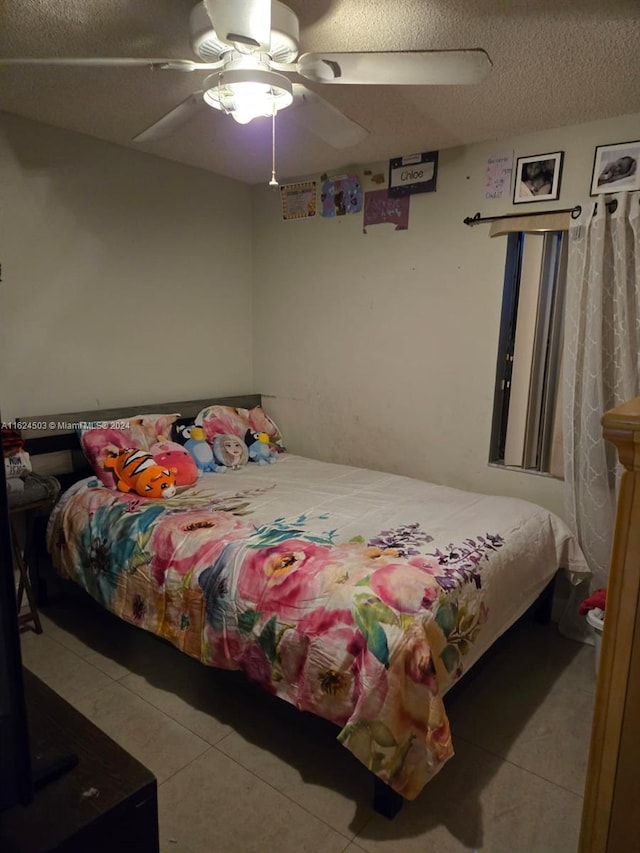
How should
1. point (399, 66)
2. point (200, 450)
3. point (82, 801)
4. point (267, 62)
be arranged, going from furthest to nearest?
point (200, 450) → point (267, 62) → point (399, 66) → point (82, 801)

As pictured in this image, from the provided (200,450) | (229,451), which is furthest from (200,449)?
(229,451)

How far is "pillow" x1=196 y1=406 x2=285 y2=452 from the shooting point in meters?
3.40

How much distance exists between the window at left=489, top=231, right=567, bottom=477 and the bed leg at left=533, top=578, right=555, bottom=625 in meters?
0.63

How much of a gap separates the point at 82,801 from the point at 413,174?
3161 millimetres

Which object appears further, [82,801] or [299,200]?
[299,200]

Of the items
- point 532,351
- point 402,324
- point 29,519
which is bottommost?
point 29,519

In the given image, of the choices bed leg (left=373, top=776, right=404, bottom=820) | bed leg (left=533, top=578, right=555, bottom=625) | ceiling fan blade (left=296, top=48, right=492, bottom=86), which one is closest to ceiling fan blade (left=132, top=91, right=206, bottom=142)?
ceiling fan blade (left=296, top=48, right=492, bottom=86)

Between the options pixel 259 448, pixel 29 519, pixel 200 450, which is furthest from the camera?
pixel 259 448

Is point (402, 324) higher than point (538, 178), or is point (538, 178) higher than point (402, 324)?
point (538, 178)

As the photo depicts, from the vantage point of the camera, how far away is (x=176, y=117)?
193 cm

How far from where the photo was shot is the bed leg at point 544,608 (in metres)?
2.76

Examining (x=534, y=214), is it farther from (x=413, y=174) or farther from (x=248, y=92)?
(x=248, y=92)

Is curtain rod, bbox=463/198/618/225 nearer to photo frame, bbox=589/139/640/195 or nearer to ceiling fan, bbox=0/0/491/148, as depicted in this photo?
photo frame, bbox=589/139/640/195

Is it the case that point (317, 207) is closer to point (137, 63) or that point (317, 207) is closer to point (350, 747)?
point (137, 63)
